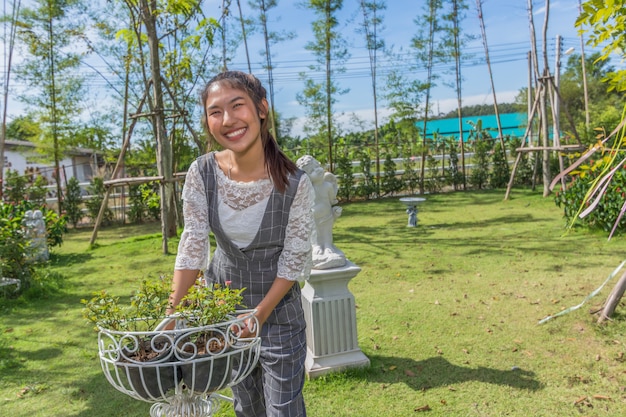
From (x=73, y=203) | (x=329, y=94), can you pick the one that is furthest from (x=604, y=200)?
(x=73, y=203)

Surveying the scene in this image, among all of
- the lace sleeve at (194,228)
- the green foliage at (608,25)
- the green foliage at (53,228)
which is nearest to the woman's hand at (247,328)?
the lace sleeve at (194,228)

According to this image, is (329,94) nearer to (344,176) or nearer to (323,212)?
(344,176)

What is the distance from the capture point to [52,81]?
10.1 meters

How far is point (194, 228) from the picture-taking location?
1481 millimetres

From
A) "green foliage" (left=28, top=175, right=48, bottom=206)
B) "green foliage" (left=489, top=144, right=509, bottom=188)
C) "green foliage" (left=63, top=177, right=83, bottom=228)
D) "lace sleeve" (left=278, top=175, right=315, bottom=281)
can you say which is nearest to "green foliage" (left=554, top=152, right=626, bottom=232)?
"lace sleeve" (left=278, top=175, right=315, bottom=281)

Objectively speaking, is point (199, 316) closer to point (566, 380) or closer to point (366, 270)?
point (566, 380)

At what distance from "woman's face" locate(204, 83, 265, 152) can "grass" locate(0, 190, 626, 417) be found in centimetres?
176

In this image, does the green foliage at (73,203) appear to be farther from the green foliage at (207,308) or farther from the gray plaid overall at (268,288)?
the green foliage at (207,308)

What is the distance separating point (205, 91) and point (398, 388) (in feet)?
6.88

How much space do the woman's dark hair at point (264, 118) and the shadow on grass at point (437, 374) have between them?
1.88 metres

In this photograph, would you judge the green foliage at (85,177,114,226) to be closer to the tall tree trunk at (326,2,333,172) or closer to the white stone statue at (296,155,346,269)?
the tall tree trunk at (326,2,333,172)

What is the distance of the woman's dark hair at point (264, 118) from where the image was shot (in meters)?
1.46

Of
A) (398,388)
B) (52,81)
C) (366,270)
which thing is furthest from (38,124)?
(398,388)

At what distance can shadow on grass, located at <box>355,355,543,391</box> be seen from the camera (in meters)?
2.83
